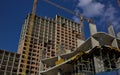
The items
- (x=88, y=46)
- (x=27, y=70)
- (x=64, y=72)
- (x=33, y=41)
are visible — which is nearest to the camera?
(x=88, y=46)

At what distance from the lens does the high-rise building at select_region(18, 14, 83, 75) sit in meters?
81.6

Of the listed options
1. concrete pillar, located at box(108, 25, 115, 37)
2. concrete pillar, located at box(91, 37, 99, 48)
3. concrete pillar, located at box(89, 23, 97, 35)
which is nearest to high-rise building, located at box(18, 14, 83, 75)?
concrete pillar, located at box(108, 25, 115, 37)

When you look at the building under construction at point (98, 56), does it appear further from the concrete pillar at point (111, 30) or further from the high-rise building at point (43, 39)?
the high-rise building at point (43, 39)

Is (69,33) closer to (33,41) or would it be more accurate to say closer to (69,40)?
(69,40)

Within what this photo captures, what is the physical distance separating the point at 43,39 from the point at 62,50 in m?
38.4

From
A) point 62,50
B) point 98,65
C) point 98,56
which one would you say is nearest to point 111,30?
point 98,56

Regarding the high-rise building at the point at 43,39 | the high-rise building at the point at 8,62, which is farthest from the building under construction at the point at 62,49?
the high-rise building at the point at 8,62

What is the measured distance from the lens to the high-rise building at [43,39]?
8162 centimetres

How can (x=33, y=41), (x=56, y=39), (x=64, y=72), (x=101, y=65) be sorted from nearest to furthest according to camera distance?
(x=101, y=65) → (x=64, y=72) → (x=33, y=41) → (x=56, y=39)

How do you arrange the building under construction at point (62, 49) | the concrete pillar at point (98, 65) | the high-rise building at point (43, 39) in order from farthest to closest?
the high-rise building at point (43, 39)
the building under construction at point (62, 49)
the concrete pillar at point (98, 65)

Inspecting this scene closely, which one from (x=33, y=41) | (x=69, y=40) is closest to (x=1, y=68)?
(x=33, y=41)

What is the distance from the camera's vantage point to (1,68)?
241 ft

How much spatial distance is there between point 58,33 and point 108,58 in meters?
66.9

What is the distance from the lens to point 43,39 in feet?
311
